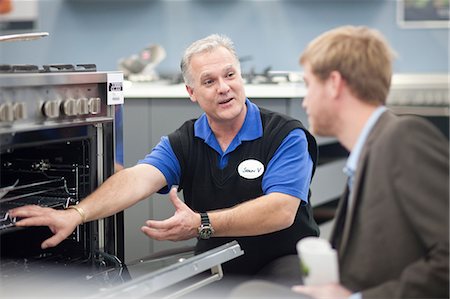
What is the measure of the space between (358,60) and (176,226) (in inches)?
31.2

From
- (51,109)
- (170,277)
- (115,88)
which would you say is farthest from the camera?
(115,88)

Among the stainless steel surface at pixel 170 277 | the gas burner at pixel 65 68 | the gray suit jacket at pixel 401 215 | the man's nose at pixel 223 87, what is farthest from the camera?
the man's nose at pixel 223 87

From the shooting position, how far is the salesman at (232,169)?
2.17 meters

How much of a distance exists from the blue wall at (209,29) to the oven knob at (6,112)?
3001mm

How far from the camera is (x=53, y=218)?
2.03m

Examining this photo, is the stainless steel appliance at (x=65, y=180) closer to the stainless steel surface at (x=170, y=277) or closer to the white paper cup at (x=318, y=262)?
the stainless steel surface at (x=170, y=277)

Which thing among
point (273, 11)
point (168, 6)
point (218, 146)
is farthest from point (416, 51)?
point (218, 146)

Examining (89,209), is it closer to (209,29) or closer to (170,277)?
(170,277)

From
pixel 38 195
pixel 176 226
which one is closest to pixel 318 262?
pixel 176 226

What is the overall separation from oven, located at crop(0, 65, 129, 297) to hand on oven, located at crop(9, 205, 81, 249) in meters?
0.04

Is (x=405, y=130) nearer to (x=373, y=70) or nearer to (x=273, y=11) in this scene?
(x=373, y=70)

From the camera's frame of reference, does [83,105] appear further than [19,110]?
Yes

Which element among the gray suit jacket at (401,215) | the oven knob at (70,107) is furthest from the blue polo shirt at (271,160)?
the gray suit jacket at (401,215)

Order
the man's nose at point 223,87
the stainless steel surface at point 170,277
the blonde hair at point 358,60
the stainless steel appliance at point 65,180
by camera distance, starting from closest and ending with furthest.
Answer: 1. the blonde hair at point 358,60
2. the stainless steel surface at point 170,277
3. the stainless steel appliance at point 65,180
4. the man's nose at point 223,87
